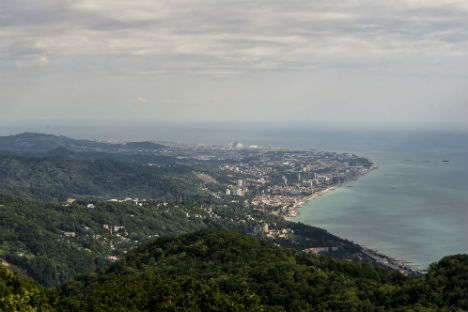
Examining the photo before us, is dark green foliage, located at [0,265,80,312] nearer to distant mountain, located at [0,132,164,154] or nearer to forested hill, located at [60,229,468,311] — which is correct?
forested hill, located at [60,229,468,311]

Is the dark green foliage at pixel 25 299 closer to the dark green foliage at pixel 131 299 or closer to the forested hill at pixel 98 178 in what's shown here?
the dark green foliage at pixel 131 299

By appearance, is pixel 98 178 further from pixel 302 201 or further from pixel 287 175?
pixel 302 201

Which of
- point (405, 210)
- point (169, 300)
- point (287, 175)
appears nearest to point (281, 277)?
point (169, 300)

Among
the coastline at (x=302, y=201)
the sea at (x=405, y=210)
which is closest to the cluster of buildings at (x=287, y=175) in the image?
the coastline at (x=302, y=201)

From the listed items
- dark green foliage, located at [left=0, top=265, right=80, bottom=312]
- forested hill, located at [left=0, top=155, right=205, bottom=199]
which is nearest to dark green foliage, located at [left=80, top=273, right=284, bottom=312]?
dark green foliage, located at [left=0, top=265, right=80, bottom=312]

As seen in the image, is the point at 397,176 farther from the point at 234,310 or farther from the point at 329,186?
the point at 234,310

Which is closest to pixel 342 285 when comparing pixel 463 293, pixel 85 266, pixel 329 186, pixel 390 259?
pixel 463 293

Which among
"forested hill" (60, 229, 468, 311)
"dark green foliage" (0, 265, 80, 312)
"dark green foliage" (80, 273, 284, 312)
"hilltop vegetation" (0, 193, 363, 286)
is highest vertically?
"dark green foliage" (0, 265, 80, 312)
